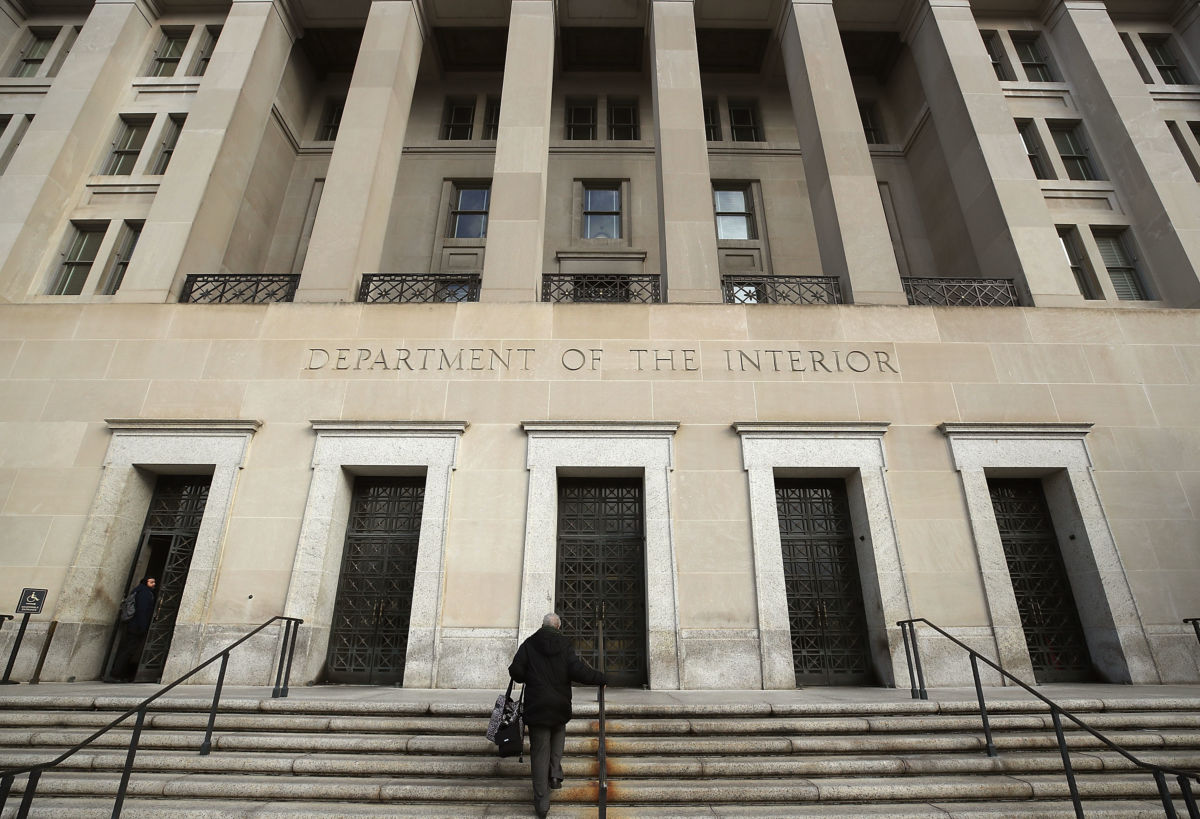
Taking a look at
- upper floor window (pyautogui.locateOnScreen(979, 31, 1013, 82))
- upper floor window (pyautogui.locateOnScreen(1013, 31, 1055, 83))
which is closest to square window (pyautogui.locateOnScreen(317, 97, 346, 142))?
upper floor window (pyautogui.locateOnScreen(979, 31, 1013, 82))

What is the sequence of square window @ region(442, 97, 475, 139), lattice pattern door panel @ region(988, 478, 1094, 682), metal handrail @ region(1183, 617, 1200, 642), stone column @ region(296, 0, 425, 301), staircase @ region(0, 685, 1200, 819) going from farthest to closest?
square window @ region(442, 97, 475, 139), stone column @ region(296, 0, 425, 301), lattice pattern door panel @ region(988, 478, 1094, 682), metal handrail @ region(1183, 617, 1200, 642), staircase @ region(0, 685, 1200, 819)

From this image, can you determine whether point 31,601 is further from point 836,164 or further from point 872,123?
point 872,123

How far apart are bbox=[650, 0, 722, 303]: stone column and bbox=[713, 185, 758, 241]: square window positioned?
3422mm

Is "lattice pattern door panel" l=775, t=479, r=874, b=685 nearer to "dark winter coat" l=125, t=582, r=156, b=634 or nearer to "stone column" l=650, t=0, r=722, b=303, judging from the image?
"stone column" l=650, t=0, r=722, b=303

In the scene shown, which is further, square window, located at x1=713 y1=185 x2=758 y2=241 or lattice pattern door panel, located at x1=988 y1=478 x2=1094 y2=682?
square window, located at x1=713 y1=185 x2=758 y2=241

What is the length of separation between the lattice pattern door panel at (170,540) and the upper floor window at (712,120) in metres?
15.7

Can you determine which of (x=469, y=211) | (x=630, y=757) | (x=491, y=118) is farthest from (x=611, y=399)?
(x=491, y=118)

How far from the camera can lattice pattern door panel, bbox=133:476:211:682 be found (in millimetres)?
9852

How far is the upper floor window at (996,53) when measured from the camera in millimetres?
15750

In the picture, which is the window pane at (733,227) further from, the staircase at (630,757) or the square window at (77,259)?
the square window at (77,259)

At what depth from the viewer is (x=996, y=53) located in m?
16.1

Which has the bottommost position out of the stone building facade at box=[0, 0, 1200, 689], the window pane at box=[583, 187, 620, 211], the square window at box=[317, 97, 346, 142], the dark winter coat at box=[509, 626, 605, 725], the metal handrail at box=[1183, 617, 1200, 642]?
the dark winter coat at box=[509, 626, 605, 725]

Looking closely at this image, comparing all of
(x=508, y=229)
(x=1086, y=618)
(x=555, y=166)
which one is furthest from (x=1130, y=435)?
(x=555, y=166)

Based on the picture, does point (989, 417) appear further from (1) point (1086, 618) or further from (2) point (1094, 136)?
(2) point (1094, 136)
